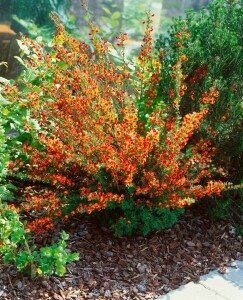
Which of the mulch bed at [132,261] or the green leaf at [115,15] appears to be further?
the green leaf at [115,15]

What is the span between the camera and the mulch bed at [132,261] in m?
3.15

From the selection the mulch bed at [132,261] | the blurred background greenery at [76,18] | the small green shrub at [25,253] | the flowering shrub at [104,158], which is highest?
the blurred background greenery at [76,18]

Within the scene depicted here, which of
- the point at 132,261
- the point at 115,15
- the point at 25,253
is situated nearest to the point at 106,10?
the point at 115,15

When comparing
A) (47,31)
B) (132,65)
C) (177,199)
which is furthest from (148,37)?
(47,31)

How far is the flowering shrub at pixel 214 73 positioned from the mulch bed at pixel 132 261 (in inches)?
24.5

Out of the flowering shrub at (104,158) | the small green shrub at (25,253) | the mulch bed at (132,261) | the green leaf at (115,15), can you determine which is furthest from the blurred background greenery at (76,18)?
the small green shrub at (25,253)

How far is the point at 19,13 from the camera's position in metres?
5.42

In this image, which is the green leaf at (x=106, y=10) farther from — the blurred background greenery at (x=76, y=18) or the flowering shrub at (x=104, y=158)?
the flowering shrub at (x=104, y=158)

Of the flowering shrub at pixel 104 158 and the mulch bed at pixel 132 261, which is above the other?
the flowering shrub at pixel 104 158

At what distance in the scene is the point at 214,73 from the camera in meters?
3.95

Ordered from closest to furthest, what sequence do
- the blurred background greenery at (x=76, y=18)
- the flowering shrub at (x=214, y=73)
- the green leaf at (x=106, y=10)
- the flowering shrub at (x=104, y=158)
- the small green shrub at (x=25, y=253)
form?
the small green shrub at (x=25, y=253)
the flowering shrub at (x=104, y=158)
the flowering shrub at (x=214, y=73)
the blurred background greenery at (x=76, y=18)
the green leaf at (x=106, y=10)

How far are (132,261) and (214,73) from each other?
59.8 inches

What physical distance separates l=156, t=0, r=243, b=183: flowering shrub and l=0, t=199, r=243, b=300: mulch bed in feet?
2.04

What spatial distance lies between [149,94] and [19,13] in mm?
2057
